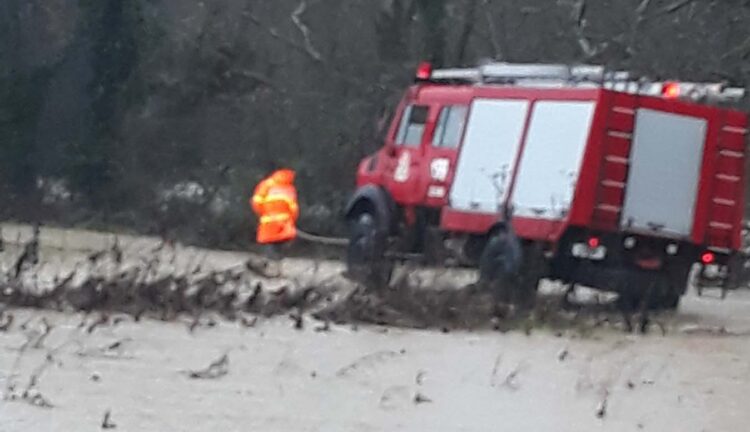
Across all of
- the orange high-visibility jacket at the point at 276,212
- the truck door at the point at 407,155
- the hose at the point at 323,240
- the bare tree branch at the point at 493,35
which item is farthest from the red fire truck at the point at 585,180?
the bare tree branch at the point at 493,35

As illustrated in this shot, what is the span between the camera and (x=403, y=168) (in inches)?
889

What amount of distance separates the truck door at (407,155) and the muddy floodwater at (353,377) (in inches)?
204

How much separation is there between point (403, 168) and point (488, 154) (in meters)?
1.78

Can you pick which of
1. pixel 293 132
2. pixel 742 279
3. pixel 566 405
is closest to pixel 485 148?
pixel 742 279

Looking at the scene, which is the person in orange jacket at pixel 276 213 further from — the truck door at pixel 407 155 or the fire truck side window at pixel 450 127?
the fire truck side window at pixel 450 127

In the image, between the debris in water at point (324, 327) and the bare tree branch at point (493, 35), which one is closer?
the debris in water at point (324, 327)

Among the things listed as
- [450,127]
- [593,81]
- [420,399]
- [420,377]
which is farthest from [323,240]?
[420,399]

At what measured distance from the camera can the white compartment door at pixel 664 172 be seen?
65.1ft

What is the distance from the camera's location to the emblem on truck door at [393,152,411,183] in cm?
2248

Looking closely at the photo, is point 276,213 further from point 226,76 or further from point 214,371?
point 226,76

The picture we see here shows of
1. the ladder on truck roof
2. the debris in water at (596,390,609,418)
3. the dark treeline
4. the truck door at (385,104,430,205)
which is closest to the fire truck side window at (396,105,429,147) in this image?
the truck door at (385,104,430,205)

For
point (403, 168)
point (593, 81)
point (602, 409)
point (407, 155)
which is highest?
point (593, 81)

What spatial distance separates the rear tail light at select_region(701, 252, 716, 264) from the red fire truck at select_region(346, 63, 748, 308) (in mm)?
18

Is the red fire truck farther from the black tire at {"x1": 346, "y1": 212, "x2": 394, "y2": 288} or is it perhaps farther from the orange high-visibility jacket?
the orange high-visibility jacket
